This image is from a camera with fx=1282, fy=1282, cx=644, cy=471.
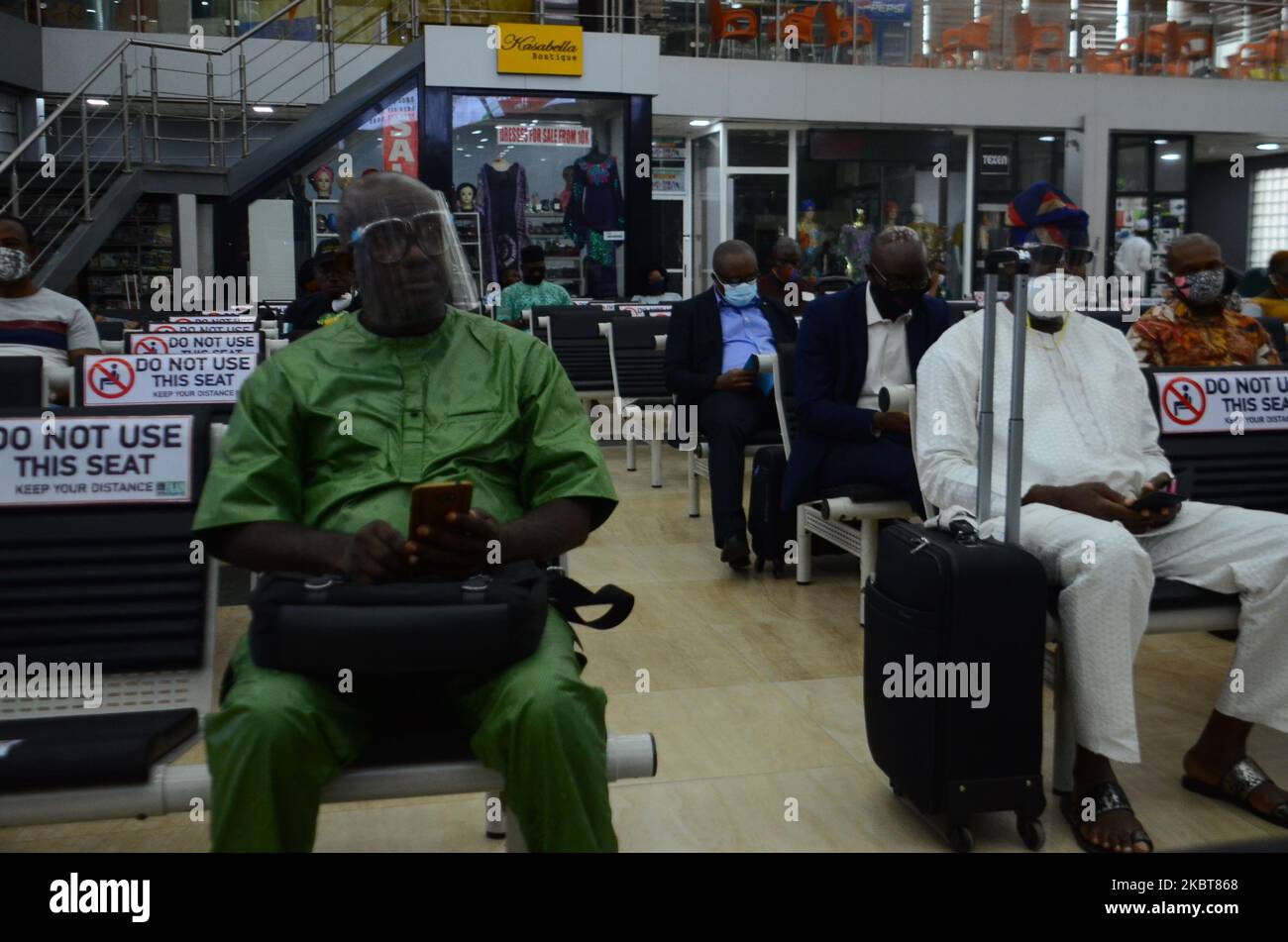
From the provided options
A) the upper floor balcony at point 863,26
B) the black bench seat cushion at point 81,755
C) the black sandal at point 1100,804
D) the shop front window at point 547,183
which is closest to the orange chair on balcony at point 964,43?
the upper floor balcony at point 863,26

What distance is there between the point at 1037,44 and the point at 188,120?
12.4 m

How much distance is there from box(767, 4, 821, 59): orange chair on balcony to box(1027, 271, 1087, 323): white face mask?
15711mm

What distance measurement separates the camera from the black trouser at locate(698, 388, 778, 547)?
5.80 meters

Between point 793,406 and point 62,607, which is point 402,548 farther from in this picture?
point 793,406

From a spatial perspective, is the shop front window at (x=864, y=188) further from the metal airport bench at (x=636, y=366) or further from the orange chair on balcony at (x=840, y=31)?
the metal airport bench at (x=636, y=366)

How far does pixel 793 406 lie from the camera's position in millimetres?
5629

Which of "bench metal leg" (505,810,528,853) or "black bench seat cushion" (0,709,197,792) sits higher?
"black bench seat cushion" (0,709,197,792)

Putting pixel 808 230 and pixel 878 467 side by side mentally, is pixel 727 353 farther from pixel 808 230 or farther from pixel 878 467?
pixel 808 230

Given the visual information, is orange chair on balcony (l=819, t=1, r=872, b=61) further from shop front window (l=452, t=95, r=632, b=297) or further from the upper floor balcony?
shop front window (l=452, t=95, r=632, b=297)

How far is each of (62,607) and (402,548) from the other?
33.8 inches

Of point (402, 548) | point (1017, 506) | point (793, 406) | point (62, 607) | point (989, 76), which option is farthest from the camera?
point (989, 76)

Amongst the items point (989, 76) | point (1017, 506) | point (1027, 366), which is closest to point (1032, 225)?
point (1027, 366)

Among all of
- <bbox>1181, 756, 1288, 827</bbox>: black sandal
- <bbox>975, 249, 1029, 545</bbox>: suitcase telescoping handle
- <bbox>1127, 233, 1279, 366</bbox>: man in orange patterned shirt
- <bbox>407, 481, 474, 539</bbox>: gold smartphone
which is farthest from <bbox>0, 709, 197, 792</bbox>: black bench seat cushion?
<bbox>1127, 233, 1279, 366</bbox>: man in orange patterned shirt

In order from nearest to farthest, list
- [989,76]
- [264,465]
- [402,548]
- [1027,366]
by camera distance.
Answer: [402,548]
[264,465]
[1027,366]
[989,76]
